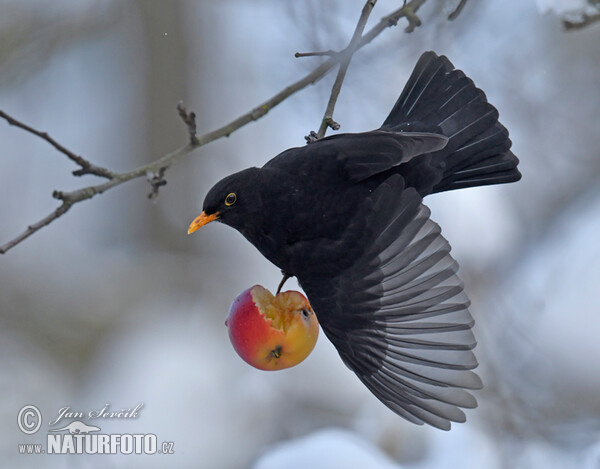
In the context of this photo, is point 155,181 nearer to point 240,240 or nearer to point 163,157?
point 163,157

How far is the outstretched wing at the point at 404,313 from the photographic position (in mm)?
2434

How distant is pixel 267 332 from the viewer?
2.45 metres

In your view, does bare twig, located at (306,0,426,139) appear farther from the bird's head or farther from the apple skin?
the apple skin

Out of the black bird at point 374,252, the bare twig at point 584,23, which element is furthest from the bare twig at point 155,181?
the bare twig at point 584,23

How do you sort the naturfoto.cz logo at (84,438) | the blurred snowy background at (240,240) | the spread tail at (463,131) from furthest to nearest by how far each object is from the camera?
the blurred snowy background at (240,240) < the naturfoto.cz logo at (84,438) < the spread tail at (463,131)

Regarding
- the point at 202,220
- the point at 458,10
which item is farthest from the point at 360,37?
the point at 202,220

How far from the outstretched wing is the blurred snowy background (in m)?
1.60

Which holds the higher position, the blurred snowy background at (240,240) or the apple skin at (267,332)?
the blurred snowy background at (240,240)

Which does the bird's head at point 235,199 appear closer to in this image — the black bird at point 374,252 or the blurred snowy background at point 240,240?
the black bird at point 374,252

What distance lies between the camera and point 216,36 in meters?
4.99

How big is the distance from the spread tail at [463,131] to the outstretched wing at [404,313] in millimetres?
430

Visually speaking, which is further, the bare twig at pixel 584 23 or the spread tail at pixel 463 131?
the spread tail at pixel 463 131
